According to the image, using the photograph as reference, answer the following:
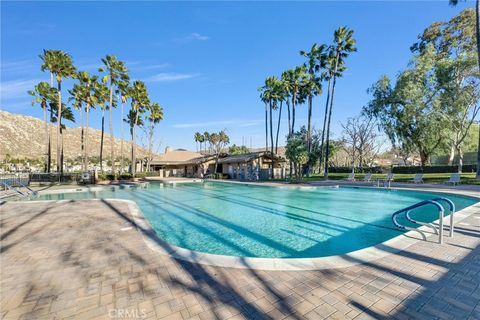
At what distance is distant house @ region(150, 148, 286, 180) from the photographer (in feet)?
97.7

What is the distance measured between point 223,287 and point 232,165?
29935 millimetres

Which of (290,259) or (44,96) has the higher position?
(44,96)

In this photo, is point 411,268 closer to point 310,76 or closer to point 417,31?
point 310,76

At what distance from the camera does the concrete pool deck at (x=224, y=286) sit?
2.62 m

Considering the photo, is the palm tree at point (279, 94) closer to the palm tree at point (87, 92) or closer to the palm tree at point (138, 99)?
the palm tree at point (138, 99)

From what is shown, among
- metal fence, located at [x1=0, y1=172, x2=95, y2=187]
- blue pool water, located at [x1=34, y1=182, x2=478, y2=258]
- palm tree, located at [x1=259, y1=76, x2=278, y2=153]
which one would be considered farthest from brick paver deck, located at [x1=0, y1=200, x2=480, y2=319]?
palm tree, located at [x1=259, y1=76, x2=278, y2=153]

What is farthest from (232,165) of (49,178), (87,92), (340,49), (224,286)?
(224,286)

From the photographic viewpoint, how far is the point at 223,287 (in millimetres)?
Result: 3123

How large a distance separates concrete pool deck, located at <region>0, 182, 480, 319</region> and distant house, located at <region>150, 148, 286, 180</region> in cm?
2493

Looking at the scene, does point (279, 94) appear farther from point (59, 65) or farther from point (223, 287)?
point (223, 287)

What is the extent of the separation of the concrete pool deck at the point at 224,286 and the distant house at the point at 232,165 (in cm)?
2493

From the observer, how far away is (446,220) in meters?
6.40

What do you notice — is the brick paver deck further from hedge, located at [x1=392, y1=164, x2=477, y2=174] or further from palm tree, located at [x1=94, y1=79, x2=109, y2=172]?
hedge, located at [x1=392, y1=164, x2=477, y2=174]

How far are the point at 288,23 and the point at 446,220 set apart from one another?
52.6ft
